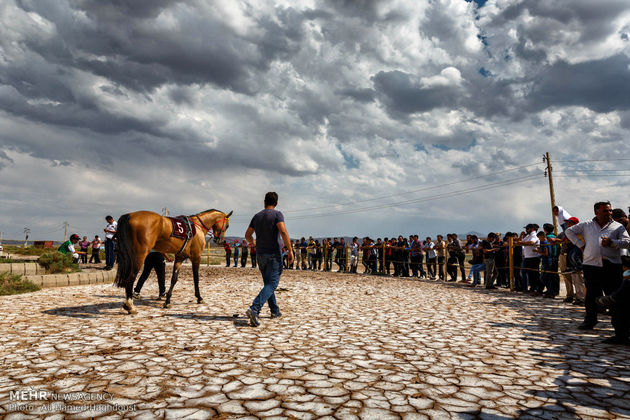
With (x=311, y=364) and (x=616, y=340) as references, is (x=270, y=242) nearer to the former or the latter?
(x=311, y=364)

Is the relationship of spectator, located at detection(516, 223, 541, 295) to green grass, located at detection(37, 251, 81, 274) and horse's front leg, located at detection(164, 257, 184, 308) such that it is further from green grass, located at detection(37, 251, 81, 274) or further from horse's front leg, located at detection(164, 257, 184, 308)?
green grass, located at detection(37, 251, 81, 274)

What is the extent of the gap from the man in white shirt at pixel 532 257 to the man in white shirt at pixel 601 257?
5.04m

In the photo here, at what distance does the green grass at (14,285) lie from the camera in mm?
8577

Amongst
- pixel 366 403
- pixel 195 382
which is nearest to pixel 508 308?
pixel 366 403

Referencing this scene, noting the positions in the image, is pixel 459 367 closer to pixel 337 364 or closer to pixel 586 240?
pixel 337 364

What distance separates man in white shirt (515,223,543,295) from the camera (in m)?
10.2

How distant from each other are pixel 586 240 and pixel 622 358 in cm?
209

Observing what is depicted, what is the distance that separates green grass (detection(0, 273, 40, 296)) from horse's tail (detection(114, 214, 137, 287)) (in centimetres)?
423

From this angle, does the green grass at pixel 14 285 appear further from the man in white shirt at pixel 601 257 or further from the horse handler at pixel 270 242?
the man in white shirt at pixel 601 257

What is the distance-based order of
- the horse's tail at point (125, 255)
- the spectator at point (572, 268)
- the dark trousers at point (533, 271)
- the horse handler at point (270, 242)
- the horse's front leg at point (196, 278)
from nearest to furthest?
the horse handler at point (270, 242)
the horse's tail at point (125, 255)
the horse's front leg at point (196, 278)
the spectator at point (572, 268)
the dark trousers at point (533, 271)

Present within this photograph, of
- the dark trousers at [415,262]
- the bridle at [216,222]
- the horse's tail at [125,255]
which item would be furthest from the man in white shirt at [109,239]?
the dark trousers at [415,262]

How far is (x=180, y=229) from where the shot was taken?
7438mm

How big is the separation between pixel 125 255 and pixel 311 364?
14.5ft

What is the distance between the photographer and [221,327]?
538cm
